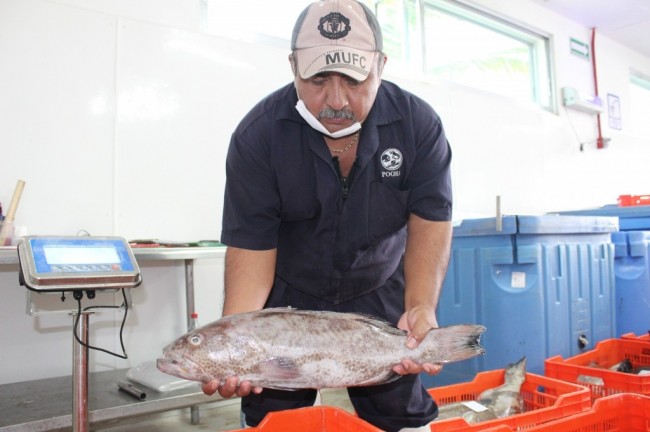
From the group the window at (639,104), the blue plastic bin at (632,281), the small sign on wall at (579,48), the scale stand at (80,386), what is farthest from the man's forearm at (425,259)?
the window at (639,104)

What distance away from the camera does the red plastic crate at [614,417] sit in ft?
5.00

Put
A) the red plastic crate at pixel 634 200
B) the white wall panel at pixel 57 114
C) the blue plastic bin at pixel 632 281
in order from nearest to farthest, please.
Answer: the white wall panel at pixel 57 114 < the blue plastic bin at pixel 632 281 < the red plastic crate at pixel 634 200

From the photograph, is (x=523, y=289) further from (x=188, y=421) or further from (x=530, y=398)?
(x=188, y=421)

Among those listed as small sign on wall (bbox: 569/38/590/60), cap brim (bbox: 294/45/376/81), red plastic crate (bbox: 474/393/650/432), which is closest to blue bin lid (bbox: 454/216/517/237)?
red plastic crate (bbox: 474/393/650/432)

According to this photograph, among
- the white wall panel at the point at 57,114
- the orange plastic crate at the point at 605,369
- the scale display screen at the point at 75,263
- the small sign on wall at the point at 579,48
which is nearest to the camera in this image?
the scale display screen at the point at 75,263

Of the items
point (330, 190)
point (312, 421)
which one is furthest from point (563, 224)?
point (312, 421)

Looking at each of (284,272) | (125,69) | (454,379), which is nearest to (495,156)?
(454,379)

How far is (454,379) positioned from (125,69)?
2.31 meters

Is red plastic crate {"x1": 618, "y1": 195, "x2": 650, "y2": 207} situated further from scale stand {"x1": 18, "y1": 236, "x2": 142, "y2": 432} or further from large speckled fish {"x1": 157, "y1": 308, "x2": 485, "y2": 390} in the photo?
scale stand {"x1": 18, "y1": 236, "x2": 142, "y2": 432}

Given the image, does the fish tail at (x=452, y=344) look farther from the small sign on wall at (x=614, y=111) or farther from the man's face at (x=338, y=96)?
the small sign on wall at (x=614, y=111)

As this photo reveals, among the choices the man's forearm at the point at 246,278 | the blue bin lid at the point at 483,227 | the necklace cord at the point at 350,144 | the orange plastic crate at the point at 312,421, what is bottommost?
the orange plastic crate at the point at 312,421

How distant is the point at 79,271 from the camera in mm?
1354

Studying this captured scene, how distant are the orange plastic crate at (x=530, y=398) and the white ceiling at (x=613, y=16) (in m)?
4.08

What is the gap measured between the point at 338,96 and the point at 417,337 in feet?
1.99
